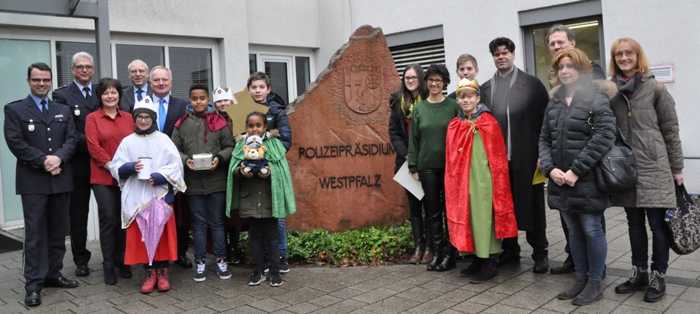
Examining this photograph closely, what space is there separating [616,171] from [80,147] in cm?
432

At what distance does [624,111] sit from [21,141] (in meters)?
4.59

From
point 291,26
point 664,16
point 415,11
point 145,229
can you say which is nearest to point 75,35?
point 291,26

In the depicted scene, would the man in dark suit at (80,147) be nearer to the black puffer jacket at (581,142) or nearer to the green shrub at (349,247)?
the green shrub at (349,247)

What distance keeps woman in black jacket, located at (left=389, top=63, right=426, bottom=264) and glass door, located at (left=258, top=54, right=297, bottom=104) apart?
6.32 m

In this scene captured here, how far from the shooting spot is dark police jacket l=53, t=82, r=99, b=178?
525 cm

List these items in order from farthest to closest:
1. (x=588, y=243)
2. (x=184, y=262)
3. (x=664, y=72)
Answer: (x=664, y=72) → (x=184, y=262) → (x=588, y=243)

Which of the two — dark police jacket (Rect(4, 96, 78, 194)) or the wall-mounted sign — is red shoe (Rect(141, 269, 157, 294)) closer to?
dark police jacket (Rect(4, 96, 78, 194))

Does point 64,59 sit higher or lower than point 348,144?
higher

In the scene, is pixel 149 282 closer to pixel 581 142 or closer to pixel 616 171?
pixel 581 142

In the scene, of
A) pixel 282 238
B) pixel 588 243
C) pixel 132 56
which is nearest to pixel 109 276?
pixel 282 238

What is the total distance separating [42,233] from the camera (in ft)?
15.9

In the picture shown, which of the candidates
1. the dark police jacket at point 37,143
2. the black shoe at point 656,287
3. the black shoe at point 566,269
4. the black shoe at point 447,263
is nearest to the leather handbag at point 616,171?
the black shoe at point 656,287

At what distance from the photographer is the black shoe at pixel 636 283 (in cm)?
435

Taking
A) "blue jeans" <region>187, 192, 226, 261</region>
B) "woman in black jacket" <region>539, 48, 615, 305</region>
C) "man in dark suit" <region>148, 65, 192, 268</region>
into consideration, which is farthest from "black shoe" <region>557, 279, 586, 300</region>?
"man in dark suit" <region>148, 65, 192, 268</region>
